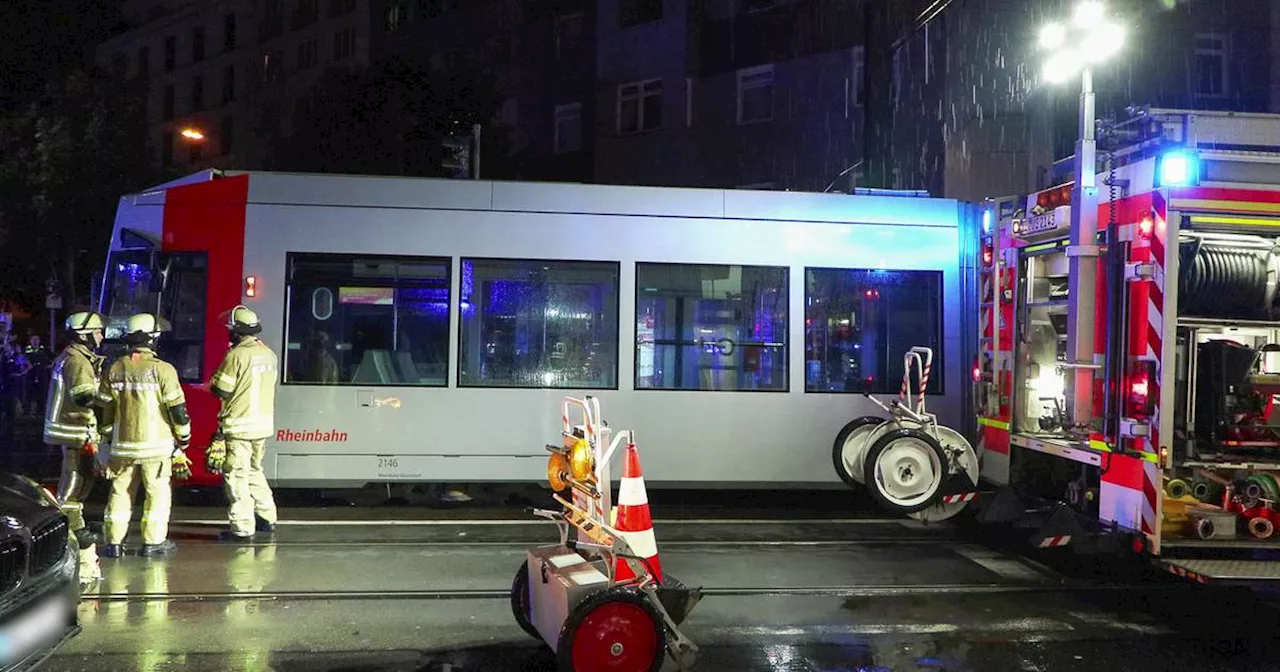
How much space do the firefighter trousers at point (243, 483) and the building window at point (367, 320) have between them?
106 cm

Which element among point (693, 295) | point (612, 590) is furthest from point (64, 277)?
point (612, 590)

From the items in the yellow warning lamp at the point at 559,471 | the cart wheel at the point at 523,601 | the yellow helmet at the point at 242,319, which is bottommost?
the cart wheel at the point at 523,601

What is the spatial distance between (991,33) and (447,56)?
1925cm

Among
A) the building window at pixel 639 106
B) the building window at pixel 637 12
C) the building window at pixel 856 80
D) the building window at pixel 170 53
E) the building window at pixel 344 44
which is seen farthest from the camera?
the building window at pixel 170 53

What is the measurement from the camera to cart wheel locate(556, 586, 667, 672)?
183 inches

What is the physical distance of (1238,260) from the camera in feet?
22.4

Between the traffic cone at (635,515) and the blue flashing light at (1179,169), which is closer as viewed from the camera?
the traffic cone at (635,515)

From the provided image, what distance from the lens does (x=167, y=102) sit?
170 ft

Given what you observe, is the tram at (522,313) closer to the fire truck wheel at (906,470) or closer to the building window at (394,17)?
the fire truck wheel at (906,470)

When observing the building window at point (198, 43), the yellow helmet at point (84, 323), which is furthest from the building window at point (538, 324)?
the building window at point (198, 43)

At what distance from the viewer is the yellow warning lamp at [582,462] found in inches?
202

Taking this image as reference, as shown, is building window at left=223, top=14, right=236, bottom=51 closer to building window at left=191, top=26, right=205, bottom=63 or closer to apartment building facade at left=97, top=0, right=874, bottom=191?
building window at left=191, top=26, right=205, bottom=63

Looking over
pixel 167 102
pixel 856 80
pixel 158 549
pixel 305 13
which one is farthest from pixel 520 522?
pixel 167 102

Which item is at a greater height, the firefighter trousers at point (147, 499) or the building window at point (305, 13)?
the building window at point (305, 13)
